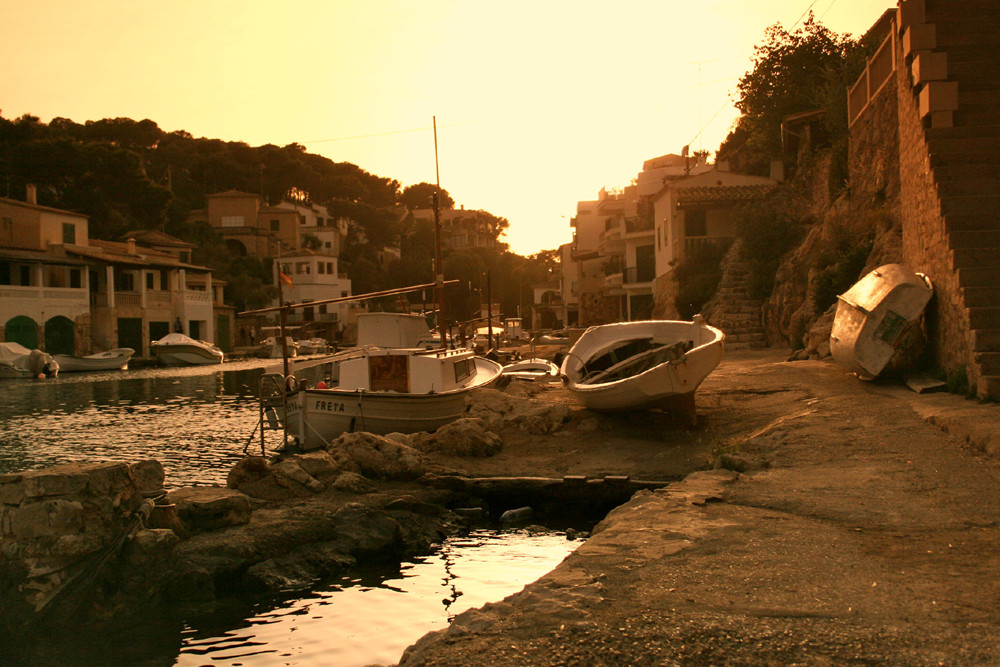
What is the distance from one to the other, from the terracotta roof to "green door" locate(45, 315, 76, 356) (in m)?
35.7

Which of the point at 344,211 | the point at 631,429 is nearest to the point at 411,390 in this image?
the point at 631,429

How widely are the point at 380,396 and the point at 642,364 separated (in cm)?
519

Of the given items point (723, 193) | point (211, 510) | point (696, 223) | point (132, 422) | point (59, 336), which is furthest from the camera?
point (59, 336)

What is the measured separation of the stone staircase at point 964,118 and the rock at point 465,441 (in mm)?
6745

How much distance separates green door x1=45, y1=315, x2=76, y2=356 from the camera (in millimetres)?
47125

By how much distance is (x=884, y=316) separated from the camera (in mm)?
11945

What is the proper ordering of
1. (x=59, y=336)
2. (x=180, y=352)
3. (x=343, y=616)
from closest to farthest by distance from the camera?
1. (x=343, y=616)
2. (x=59, y=336)
3. (x=180, y=352)

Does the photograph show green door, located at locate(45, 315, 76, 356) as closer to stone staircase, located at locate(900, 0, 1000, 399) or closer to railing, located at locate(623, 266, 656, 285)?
railing, located at locate(623, 266, 656, 285)

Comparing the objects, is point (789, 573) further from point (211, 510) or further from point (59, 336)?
point (59, 336)

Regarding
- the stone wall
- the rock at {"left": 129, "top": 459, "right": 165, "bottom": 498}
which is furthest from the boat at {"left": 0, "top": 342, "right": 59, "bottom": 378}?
the stone wall

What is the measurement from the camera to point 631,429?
44.0 feet

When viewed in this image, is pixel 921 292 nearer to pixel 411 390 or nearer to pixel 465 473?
pixel 465 473

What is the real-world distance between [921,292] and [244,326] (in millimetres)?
64659

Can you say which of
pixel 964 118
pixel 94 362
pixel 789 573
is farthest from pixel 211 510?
pixel 94 362
